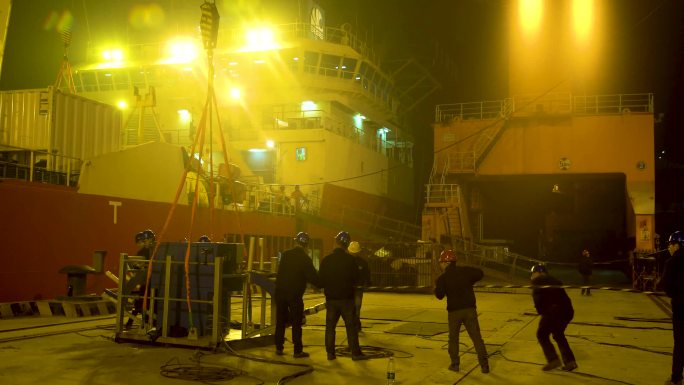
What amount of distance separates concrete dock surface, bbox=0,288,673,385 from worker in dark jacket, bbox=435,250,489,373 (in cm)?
23

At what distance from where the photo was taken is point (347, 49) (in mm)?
32312

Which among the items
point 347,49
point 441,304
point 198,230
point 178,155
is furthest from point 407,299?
point 347,49

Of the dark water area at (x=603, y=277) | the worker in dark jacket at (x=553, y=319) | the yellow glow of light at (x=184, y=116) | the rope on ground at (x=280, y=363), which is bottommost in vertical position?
the dark water area at (x=603, y=277)

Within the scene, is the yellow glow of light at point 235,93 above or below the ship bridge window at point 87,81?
below

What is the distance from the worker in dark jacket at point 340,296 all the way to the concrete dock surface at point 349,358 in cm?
25

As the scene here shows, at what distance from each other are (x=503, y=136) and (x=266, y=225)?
11637 mm

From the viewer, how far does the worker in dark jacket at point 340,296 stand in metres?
7.86

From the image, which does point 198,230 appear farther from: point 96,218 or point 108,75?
point 108,75

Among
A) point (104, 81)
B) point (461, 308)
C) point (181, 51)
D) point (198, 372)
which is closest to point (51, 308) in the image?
point (198, 372)

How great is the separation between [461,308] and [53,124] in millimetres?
13139

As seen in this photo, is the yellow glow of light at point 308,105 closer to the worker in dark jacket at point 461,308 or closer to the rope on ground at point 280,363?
the rope on ground at point 280,363

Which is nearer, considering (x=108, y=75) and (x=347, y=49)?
(x=347, y=49)

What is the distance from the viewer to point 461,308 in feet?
23.8

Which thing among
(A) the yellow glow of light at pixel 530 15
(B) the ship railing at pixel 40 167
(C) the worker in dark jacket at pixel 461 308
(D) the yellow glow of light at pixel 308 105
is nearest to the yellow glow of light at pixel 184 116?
(D) the yellow glow of light at pixel 308 105
